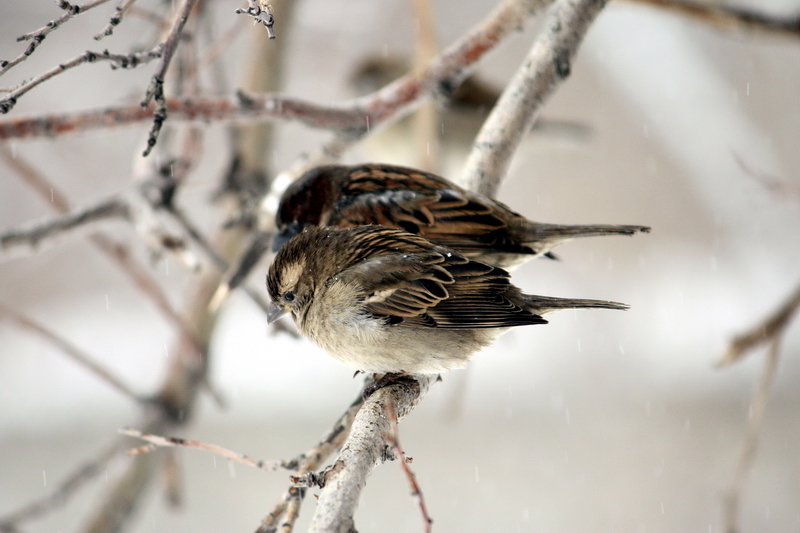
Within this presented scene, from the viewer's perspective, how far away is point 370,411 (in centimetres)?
144

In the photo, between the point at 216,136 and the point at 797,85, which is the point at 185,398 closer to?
the point at 216,136

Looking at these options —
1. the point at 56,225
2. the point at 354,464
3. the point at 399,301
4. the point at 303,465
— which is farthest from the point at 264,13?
the point at 56,225

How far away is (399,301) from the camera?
1.80 meters

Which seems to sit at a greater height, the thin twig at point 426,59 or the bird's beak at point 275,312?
the thin twig at point 426,59

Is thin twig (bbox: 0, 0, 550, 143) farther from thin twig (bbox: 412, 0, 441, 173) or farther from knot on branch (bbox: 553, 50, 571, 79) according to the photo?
thin twig (bbox: 412, 0, 441, 173)

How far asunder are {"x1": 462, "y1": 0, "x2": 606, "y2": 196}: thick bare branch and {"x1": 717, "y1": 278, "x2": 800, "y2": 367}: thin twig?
3.69 ft

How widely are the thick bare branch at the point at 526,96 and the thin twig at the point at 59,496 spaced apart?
1.47 metres

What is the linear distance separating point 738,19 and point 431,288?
5.52 feet

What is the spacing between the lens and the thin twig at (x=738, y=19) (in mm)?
2516

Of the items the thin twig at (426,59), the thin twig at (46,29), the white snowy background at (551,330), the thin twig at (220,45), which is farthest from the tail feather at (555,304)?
the white snowy background at (551,330)

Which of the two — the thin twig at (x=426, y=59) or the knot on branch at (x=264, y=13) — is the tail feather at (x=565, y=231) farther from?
the knot on branch at (x=264, y=13)

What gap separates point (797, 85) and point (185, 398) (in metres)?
4.34

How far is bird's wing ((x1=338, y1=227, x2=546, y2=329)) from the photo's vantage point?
178cm

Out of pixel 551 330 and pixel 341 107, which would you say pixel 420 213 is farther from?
pixel 551 330
